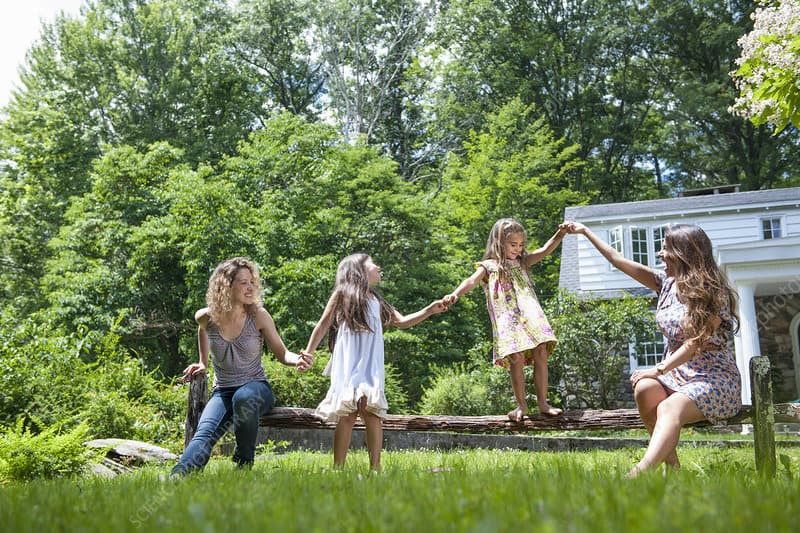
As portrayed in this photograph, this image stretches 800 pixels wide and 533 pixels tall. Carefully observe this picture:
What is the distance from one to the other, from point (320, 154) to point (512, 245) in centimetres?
1916

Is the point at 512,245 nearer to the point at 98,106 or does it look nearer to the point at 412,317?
the point at 412,317

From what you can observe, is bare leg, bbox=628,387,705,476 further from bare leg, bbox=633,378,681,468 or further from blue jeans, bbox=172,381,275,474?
blue jeans, bbox=172,381,275,474

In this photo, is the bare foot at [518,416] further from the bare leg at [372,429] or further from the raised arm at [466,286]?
the bare leg at [372,429]

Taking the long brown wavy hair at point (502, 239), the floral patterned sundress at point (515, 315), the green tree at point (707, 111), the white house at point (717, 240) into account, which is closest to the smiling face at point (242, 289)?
the floral patterned sundress at point (515, 315)

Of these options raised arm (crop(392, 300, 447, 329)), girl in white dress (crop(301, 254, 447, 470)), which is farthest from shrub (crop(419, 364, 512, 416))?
girl in white dress (crop(301, 254, 447, 470))

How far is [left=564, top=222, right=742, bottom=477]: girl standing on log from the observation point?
5027 millimetres

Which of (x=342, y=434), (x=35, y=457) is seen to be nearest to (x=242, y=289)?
(x=342, y=434)

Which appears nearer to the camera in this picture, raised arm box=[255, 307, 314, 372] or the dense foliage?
raised arm box=[255, 307, 314, 372]

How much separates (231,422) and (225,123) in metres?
27.5

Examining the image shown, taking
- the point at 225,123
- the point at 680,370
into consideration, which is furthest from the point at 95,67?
the point at 680,370

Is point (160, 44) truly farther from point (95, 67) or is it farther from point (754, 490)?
point (754, 490)

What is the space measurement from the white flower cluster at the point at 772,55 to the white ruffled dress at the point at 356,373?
460 centimetres

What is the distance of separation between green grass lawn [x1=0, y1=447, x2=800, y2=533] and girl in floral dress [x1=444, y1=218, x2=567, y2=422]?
277cm

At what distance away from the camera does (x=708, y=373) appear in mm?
5203
